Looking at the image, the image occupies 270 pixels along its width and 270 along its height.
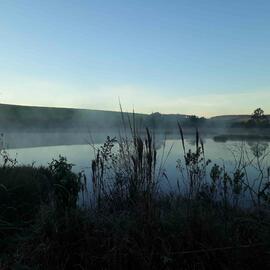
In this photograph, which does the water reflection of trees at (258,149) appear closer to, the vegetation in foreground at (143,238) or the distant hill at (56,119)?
the vegetation in foreground at (143,238)

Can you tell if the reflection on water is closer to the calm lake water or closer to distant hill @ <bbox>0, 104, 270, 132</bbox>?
the calm lake water

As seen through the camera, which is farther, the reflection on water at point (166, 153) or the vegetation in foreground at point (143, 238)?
the reflection on water at point (166, 153)

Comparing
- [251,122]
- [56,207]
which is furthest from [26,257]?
[251,122]

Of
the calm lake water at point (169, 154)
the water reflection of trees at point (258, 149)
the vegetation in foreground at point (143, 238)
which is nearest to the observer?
the vegetation in foreground at point (143, 238)

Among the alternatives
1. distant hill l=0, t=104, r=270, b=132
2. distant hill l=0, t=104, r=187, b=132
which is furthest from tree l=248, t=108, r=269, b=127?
distant hill l=0, t=104, r=187, b=132

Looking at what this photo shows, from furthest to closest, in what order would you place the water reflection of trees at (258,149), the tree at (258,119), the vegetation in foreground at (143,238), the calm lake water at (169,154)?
1. the tree at (258,119)
2. the calm lake water at (169,154)
3. the water reflection of trees at (258,149)
4. the vegetation in foreground at (143,238)

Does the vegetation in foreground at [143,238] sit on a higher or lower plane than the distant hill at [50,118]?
lower

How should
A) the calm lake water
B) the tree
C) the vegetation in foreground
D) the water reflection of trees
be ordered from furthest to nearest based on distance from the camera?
the tree, the calm lake water, the water reflection of trees, the vegetation in foreground

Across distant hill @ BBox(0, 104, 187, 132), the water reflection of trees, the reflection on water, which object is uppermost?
distant hill @ BBox(0, 104, 187, 132)

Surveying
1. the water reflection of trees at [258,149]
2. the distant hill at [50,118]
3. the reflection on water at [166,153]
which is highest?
the distant hill at [50,118]

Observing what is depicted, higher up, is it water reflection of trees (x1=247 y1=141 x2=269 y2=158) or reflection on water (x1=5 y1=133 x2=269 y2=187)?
water reflection of trees (x1=247 y1=141 x2=269 y2=158)

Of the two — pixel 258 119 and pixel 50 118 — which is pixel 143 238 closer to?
pixel 258 119

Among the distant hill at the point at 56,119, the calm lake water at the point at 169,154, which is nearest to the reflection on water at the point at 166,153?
the calm lake water at the point at 169,154

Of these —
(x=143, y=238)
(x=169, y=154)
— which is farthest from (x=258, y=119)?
(x=143, y=238)
